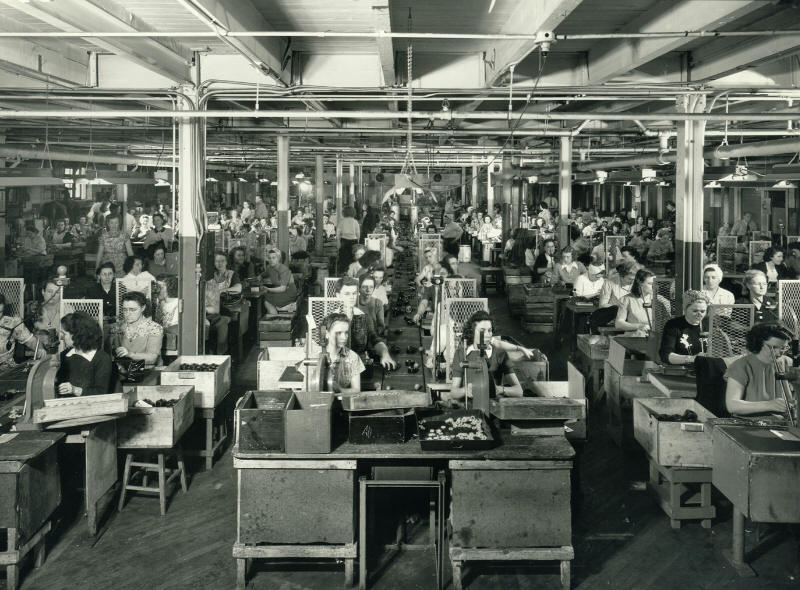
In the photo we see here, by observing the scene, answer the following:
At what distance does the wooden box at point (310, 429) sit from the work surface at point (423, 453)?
0.04 meters

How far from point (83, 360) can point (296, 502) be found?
201 centimetres

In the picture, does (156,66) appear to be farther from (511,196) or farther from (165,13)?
(511,196)

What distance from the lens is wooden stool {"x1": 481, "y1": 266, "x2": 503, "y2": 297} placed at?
47.0ft

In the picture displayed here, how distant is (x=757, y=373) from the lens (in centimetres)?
461

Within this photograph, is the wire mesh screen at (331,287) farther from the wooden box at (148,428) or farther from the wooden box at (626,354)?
the wooden box at (148,428)

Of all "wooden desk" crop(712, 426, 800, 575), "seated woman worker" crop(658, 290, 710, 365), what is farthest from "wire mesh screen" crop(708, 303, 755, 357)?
"wooden desk" crop(712, 426, 800, 575)

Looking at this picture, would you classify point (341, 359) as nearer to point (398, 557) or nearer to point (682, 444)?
point (398, 557)

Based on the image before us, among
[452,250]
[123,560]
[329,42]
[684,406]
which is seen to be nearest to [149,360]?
[123,560]

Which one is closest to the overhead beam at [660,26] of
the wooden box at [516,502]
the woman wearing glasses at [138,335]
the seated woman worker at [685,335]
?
the seated woman worker at [685,335]

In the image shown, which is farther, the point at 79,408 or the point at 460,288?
the point at 460,288

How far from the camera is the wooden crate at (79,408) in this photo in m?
4.21

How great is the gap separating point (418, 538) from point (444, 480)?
750 millimetres

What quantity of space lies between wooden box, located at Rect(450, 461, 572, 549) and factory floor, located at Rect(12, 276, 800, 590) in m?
0.27

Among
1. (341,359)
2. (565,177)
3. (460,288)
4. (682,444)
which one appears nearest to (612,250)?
(565,177)
